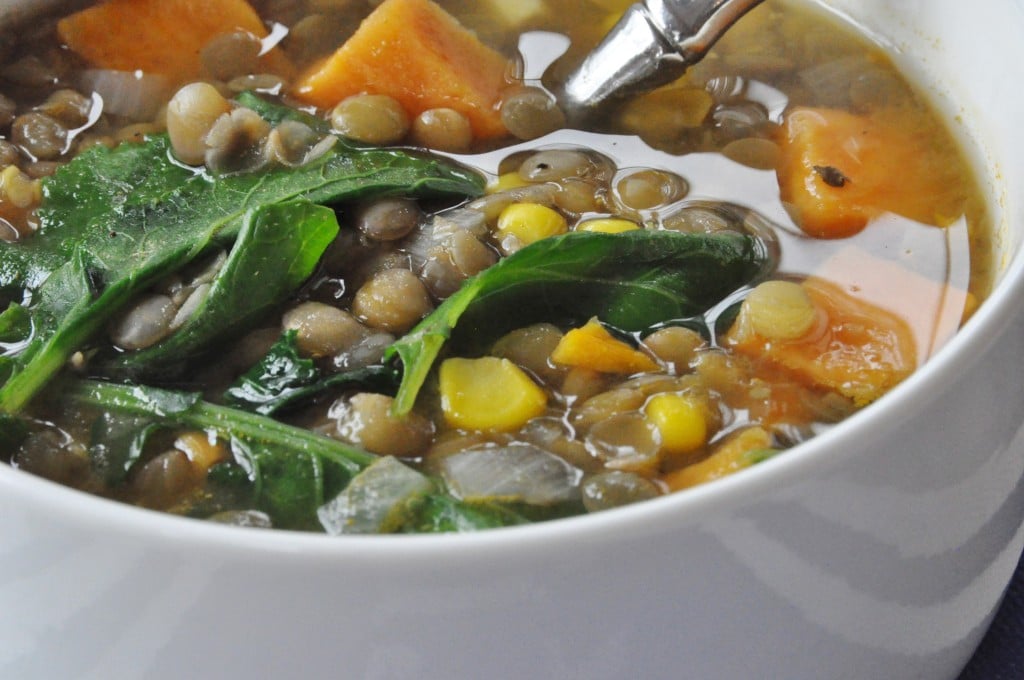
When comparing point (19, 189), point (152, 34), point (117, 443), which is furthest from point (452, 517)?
point (152, 34)

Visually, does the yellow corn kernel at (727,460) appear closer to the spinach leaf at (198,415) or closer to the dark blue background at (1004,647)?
the spinach leaf at (198,415)

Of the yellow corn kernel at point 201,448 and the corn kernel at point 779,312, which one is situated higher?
the corn kernel at point 779,312

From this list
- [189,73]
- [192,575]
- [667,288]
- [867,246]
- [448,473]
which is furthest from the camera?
[189,73]

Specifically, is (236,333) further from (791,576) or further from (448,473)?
(791,576)

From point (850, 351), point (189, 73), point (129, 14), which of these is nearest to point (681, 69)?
point (850, 351)

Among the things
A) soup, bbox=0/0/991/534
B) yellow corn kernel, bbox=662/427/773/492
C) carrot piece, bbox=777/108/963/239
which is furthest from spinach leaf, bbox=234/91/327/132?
yellow corn kernel, bbox=662/427/773/492

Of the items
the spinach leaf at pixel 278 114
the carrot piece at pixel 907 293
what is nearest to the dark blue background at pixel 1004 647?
the carrot piece at pixel 907 293

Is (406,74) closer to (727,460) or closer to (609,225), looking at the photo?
(609,225)
